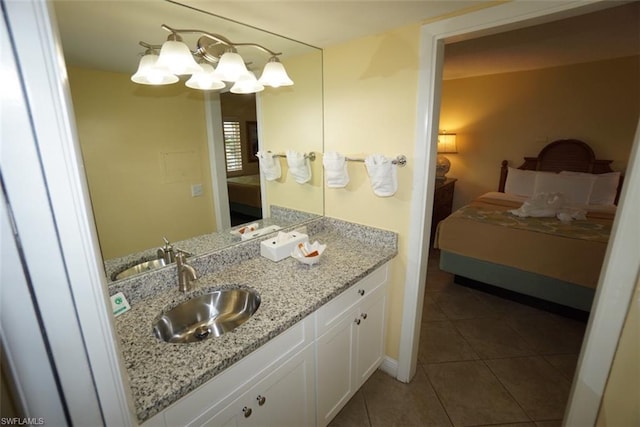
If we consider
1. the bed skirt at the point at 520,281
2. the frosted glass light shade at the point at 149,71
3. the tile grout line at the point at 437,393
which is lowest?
the tile grout line at the point at 437,393

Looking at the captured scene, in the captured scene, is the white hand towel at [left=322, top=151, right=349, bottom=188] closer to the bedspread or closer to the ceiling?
the ceiling

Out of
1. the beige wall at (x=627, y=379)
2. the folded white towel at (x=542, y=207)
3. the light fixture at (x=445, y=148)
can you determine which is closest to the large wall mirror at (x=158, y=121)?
the beige wall at (x=627, y=379)

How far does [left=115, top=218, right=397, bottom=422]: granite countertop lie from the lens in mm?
838

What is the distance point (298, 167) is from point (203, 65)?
0.83 metres

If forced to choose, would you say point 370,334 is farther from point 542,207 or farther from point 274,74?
point 542,207

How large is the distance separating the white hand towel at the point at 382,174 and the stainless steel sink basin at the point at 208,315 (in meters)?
0.90

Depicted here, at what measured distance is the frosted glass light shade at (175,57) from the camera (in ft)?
3.71

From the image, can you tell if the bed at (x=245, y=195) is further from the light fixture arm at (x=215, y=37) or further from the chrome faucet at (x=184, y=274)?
the light fixture arm at (x=215, y=37)

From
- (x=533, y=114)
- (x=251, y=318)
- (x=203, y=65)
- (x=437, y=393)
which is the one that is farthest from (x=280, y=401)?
(x=533, y=114)

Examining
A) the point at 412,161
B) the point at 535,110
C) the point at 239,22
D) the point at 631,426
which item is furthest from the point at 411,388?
the point at 535,110

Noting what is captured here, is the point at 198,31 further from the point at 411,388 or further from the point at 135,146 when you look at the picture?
the point at 411,388

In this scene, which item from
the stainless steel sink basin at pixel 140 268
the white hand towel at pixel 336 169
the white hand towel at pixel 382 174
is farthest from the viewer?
the white hand towel at pixel 336 169

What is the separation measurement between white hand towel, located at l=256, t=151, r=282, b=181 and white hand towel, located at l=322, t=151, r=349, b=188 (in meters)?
0.37

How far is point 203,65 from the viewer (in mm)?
1385
